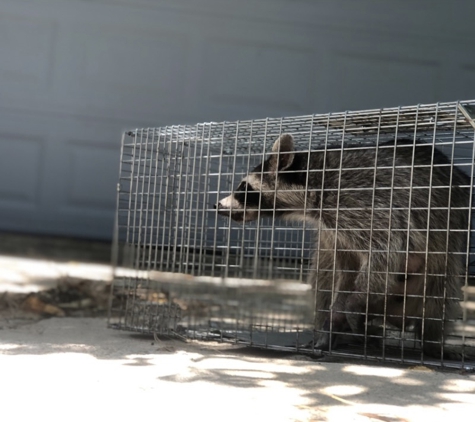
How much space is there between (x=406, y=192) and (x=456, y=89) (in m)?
3.07

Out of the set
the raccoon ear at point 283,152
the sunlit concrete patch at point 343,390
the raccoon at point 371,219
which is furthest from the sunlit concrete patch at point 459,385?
the raccoon ear at point 283,152

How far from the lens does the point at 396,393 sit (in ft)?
9.36

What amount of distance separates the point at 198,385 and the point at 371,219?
139 cm

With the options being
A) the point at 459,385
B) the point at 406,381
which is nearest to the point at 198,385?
the point at 406,381

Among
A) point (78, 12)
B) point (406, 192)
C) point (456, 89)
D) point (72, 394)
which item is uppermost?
point (78, 12)

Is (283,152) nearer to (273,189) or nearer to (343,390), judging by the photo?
(273,189)

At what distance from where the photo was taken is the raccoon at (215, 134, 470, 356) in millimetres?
3811

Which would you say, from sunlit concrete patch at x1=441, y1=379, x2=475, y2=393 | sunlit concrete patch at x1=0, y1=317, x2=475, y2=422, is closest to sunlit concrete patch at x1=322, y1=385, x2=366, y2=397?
sunlit concrete patch at x1=0, y1=317, x2=475, y2=422

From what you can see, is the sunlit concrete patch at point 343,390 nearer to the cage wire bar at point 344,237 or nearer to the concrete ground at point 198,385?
the concrete ground at point 198,385

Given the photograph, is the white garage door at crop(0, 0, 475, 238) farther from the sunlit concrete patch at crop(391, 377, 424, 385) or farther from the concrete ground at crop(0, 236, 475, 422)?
the sunlit concrete patch at crop(391, 377, 424, 385)

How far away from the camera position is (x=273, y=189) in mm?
4281

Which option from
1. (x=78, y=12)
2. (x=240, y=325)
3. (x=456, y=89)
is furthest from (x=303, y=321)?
(x=78, y=12)

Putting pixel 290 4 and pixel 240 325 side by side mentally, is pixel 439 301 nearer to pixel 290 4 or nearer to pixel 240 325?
pixel 240 325

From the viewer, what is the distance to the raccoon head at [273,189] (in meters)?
4.11
